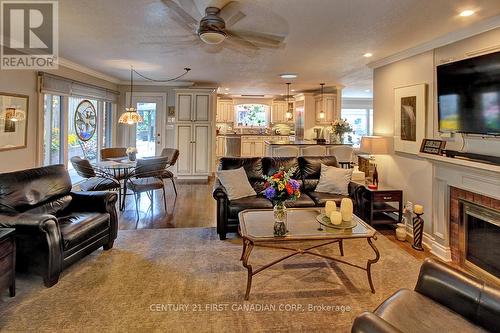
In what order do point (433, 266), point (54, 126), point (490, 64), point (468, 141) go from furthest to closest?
point (54, 126) → point (468, 141) → point (490, 64) → point (433, 266)

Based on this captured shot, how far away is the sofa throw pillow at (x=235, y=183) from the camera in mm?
3950

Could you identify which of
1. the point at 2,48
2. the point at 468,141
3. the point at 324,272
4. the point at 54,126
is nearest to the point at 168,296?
the point at 324,272

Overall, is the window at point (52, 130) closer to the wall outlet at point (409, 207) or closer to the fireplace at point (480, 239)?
the wall outlet at point (409, 207)

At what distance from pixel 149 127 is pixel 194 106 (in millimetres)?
1414

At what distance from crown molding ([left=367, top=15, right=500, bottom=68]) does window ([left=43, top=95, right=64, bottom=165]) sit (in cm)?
548

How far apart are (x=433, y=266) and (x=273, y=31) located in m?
2.71

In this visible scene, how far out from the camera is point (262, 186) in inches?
173

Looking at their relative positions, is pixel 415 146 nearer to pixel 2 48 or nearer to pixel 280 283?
pixel 280 283

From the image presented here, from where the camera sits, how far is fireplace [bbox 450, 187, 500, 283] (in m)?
2.82

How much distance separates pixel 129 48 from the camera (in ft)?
13.7

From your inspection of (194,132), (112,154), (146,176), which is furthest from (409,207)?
(112,154)


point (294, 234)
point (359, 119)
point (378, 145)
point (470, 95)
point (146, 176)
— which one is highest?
point (359, 119)

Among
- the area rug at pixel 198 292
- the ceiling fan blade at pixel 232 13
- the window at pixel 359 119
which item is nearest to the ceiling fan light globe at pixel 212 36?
the ceiling fan blade at pixel 232 13

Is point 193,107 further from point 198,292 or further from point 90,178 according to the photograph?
point 198,292
